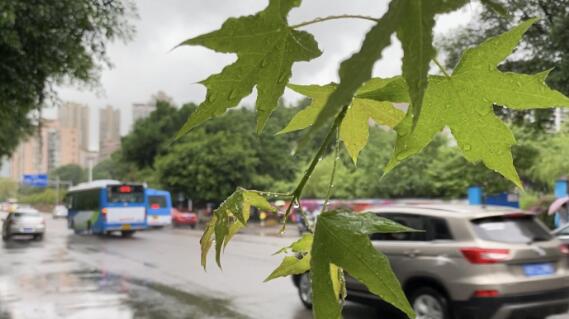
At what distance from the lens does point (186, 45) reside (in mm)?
410

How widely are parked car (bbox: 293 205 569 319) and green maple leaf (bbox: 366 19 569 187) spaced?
463cm

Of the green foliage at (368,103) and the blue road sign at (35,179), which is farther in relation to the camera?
the blue road sign at (35,179)

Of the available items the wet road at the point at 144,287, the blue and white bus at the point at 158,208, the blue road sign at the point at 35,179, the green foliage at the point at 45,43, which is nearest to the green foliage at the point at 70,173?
the blue road sign at the point at 35,179

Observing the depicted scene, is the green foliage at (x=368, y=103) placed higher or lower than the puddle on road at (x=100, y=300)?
higher

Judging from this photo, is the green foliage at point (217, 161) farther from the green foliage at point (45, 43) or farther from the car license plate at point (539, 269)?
the car license plate at point (539, 269)

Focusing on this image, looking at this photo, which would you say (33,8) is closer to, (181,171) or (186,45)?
(186,45)

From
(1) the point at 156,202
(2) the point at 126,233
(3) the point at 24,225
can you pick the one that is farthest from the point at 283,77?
(1) the point at 156,202

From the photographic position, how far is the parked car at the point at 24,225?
2198cm

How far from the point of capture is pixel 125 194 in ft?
70.4

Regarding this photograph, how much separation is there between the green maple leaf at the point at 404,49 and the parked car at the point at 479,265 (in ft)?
15.8

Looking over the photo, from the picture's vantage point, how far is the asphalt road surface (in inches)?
304

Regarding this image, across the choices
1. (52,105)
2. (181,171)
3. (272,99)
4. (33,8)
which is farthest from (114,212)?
(272,99)

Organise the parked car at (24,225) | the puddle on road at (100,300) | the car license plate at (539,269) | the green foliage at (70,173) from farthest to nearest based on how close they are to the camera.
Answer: the green foliage at (70,173)
the parked car at (24,225)
the puddle on road at (100,300)
the car license plate at (539,269)

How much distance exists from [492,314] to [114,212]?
17765 mm
